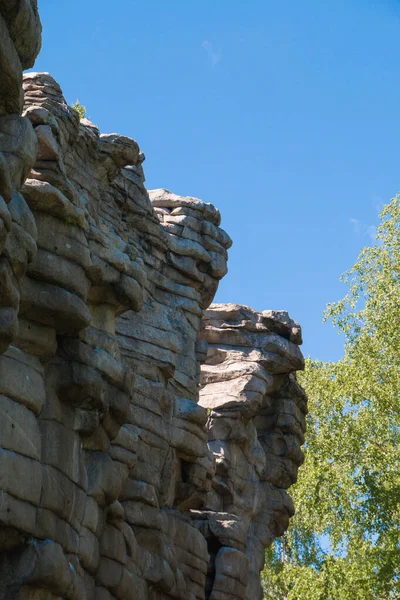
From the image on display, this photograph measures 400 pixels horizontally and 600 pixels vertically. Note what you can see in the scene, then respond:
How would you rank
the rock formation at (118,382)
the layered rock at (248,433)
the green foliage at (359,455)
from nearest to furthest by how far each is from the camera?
the rock formation at (118,382), the layered rock at (248,433), the green foliage at (359,455)

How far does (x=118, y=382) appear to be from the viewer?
19.2m

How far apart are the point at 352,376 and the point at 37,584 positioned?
2557cm

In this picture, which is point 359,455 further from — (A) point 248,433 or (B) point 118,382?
(B) point 118,382

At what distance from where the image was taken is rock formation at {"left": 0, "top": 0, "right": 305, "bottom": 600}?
15602mm

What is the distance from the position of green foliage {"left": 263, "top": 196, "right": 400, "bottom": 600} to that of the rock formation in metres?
5.06

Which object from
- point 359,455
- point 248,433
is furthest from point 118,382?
point 359,455

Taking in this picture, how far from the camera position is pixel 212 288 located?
93.0ft

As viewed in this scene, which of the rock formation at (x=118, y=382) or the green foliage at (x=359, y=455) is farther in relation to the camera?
the green foliage at (x=359, y=455)

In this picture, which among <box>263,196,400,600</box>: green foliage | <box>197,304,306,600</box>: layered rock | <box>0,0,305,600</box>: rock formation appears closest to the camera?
<box>0,0,305,600</box>: rock formation

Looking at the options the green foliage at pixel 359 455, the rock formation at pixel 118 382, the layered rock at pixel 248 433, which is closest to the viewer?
the rock formation at pixel 118 382

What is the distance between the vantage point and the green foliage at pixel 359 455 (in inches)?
1426

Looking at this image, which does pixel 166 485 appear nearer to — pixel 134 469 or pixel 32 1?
pixel 134 469

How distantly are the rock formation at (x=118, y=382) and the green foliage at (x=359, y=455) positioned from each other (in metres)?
5.06

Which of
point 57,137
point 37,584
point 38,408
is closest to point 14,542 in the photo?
point 37,584
